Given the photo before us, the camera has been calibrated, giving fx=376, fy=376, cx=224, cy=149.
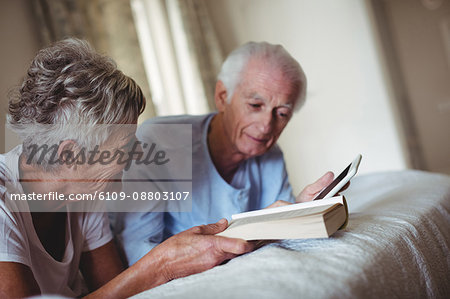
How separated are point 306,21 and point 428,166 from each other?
3099 mm

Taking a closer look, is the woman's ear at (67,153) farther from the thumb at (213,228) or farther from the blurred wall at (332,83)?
the blurred wall at (332,83)

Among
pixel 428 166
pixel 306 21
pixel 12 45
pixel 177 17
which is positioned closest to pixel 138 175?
pixel 12 45

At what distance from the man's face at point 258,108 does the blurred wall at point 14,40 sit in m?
0.90

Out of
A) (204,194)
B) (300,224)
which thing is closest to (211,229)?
(300,224)

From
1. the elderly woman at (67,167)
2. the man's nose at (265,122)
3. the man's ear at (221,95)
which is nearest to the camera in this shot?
the elderly woman at (67,167)

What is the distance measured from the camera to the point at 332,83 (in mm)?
2939

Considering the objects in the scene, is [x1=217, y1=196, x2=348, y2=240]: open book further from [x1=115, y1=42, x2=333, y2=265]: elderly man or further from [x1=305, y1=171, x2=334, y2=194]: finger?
[x1=115, y1=42, x2=333, y2=265]: elderly man

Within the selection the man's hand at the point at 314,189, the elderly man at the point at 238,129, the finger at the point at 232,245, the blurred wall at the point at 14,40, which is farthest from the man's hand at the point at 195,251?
the blurred wall at the point at 14,40

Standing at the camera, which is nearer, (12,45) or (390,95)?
(12,45)

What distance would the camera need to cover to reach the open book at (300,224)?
67 cm

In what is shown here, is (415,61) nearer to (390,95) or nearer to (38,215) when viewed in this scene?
(390,95)

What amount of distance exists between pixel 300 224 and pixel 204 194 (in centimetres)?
66

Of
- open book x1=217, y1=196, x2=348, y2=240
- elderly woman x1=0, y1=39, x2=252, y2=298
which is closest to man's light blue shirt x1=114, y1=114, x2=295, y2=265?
elderly woman x1=0, y1=39, x2=252, y2=298

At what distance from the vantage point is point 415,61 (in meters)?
4.98
